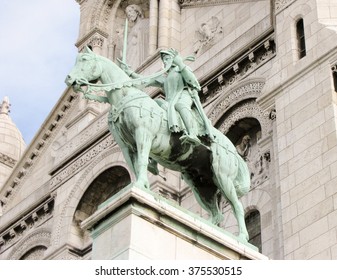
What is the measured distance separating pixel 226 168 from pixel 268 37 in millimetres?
8114

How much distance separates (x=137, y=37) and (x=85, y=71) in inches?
555

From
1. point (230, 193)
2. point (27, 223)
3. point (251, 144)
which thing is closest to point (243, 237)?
point (230, 193)

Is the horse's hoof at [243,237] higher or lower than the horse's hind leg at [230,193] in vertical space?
lower

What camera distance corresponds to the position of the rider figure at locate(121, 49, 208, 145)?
1562 cm

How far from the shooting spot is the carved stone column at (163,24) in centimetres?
2804

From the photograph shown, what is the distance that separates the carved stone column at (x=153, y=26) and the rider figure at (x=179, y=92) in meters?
11.6

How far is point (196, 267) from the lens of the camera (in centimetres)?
1322

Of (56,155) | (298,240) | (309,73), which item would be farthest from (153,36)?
(298,240)

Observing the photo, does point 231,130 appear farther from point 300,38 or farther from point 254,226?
point 300,38

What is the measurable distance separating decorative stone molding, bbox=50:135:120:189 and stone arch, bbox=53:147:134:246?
0.24 meters

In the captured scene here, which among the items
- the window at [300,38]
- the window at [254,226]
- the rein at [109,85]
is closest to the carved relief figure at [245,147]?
the window at [254,226]

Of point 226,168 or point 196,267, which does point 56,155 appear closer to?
point 226,168

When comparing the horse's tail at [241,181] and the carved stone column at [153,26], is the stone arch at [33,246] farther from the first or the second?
the horse's tail at [241,181]

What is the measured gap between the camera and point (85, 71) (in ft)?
53.2
